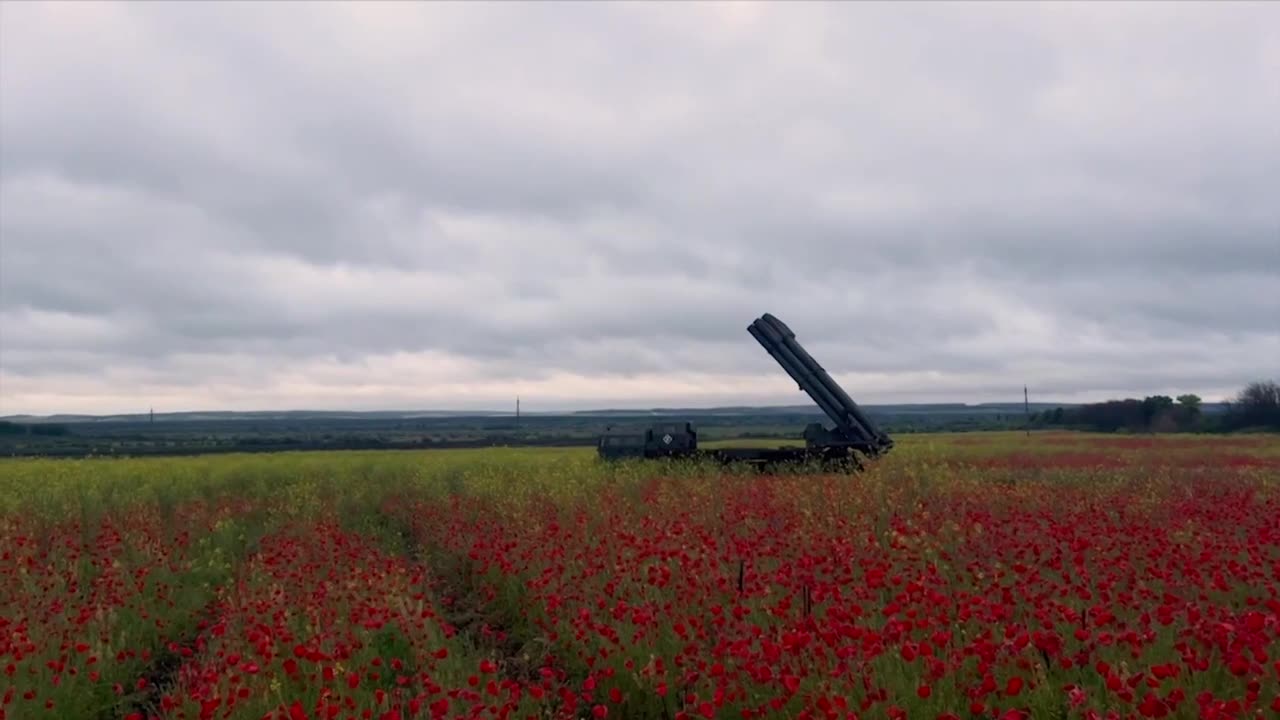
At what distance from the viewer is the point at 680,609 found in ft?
24.9

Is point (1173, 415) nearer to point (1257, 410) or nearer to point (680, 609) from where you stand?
point (1257, 410)

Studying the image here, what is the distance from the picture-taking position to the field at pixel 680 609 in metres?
5.17

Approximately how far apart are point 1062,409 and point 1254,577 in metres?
86.1

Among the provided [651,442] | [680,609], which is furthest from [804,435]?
[680,609]

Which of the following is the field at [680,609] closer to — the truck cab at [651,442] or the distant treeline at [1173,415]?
the truck cab at [651,442]

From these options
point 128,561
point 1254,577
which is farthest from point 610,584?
point 128,561

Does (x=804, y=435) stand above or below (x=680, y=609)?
above

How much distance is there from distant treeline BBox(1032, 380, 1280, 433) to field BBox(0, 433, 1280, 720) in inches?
2424

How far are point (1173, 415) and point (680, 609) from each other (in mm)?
76098

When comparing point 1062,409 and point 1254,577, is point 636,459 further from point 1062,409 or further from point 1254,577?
point 1062,409

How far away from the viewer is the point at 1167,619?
5066 mm

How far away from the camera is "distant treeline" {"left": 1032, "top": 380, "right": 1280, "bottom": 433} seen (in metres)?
68.4

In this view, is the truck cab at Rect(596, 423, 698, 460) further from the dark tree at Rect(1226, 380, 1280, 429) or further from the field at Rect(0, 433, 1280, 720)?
the dark tree at Rect(1226, 380, 1280, 429)

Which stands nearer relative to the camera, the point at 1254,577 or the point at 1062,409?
the point at 1254,577
